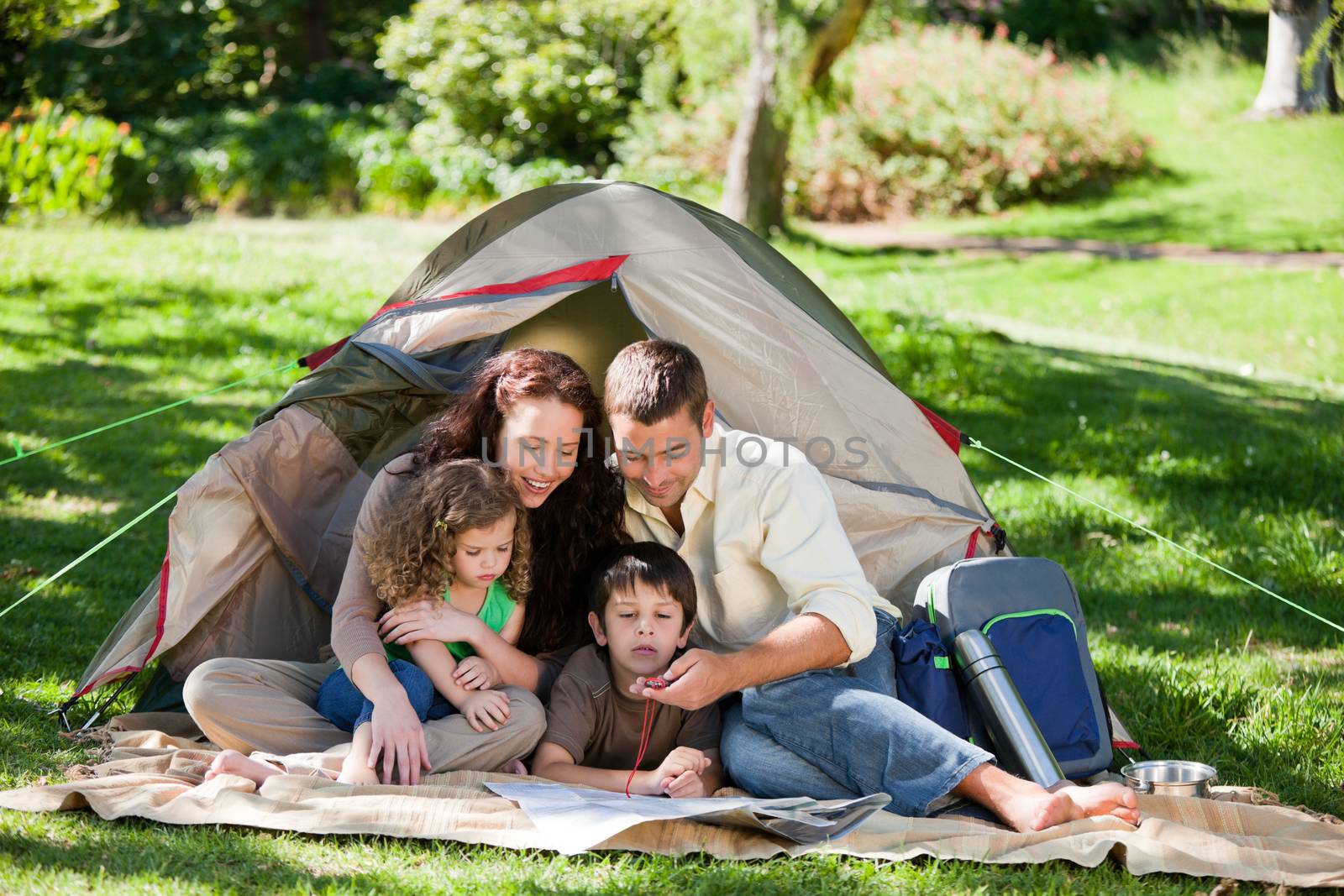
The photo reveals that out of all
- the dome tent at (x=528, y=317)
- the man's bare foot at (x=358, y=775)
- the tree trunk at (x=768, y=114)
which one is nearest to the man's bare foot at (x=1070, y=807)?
the dome tent at (x=528, y=317)

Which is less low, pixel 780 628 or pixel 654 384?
pixel 654 384

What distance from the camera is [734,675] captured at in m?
2.70

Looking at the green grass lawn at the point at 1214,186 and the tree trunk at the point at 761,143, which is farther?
the green grass lawn at the point at 1214,186

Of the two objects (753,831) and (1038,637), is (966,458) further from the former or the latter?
(753,831)

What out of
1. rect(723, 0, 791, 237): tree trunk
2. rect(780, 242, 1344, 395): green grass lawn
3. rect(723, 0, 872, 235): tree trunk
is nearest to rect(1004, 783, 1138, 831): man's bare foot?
rect(780, 242, 1344, 395): green grass lawn

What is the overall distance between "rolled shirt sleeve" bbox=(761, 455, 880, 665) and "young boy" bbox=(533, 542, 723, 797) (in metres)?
0.23

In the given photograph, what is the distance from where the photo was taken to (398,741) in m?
2.70

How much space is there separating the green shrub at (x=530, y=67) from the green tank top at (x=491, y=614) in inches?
450

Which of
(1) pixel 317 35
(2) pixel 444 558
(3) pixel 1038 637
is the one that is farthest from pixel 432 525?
(1) pixel 317 35

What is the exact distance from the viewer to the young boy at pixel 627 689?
9.45 ft

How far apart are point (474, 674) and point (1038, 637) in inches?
53.3

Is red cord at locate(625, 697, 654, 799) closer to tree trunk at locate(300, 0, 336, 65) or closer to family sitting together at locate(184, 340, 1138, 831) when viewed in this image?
family sitting together at locate(184, 340, 1138, 831)

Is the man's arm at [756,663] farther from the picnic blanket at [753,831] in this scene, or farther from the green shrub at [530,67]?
the green shrub at [530,67]

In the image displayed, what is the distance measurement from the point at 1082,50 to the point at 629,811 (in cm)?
1826
